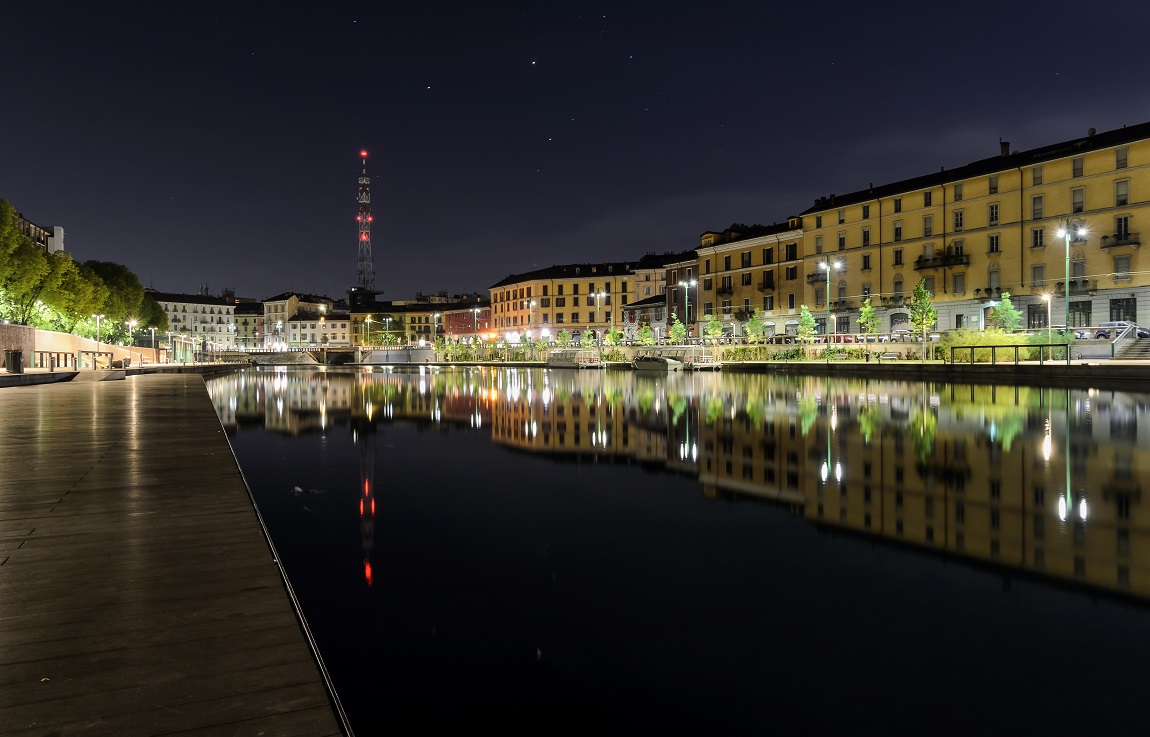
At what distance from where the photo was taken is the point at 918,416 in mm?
17531

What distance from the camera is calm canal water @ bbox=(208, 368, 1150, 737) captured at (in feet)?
11.4

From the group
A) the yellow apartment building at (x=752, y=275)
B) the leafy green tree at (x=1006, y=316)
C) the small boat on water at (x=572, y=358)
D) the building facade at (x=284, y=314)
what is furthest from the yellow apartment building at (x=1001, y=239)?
the building facade at (x=284, y=314)

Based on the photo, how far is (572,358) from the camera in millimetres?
77000

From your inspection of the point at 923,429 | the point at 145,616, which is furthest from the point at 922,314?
the point at 145,616

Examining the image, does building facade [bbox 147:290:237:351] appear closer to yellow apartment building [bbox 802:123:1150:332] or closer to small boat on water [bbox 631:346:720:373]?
small boat on water [bbox 631:346:720:373]

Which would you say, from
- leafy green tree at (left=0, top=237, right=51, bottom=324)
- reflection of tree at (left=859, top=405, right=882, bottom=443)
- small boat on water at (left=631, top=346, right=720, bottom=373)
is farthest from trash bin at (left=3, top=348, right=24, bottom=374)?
small boat on water at (left=631, top=346, right=720, bottom=373)

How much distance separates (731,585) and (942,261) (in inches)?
2409

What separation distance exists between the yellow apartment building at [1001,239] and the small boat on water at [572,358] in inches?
900

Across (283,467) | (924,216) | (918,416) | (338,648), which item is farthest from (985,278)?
(338,648)

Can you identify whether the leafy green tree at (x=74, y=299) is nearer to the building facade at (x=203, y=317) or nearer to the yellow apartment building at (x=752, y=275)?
the yellow apartment building at (x=752, y=275)

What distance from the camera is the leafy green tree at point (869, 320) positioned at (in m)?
58.6

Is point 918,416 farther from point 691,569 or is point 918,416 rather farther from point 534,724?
point 534,724

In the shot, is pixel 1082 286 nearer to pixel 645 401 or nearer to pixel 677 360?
pixel 677 360

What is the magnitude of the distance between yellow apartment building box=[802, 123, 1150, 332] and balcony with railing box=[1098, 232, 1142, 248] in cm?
8
